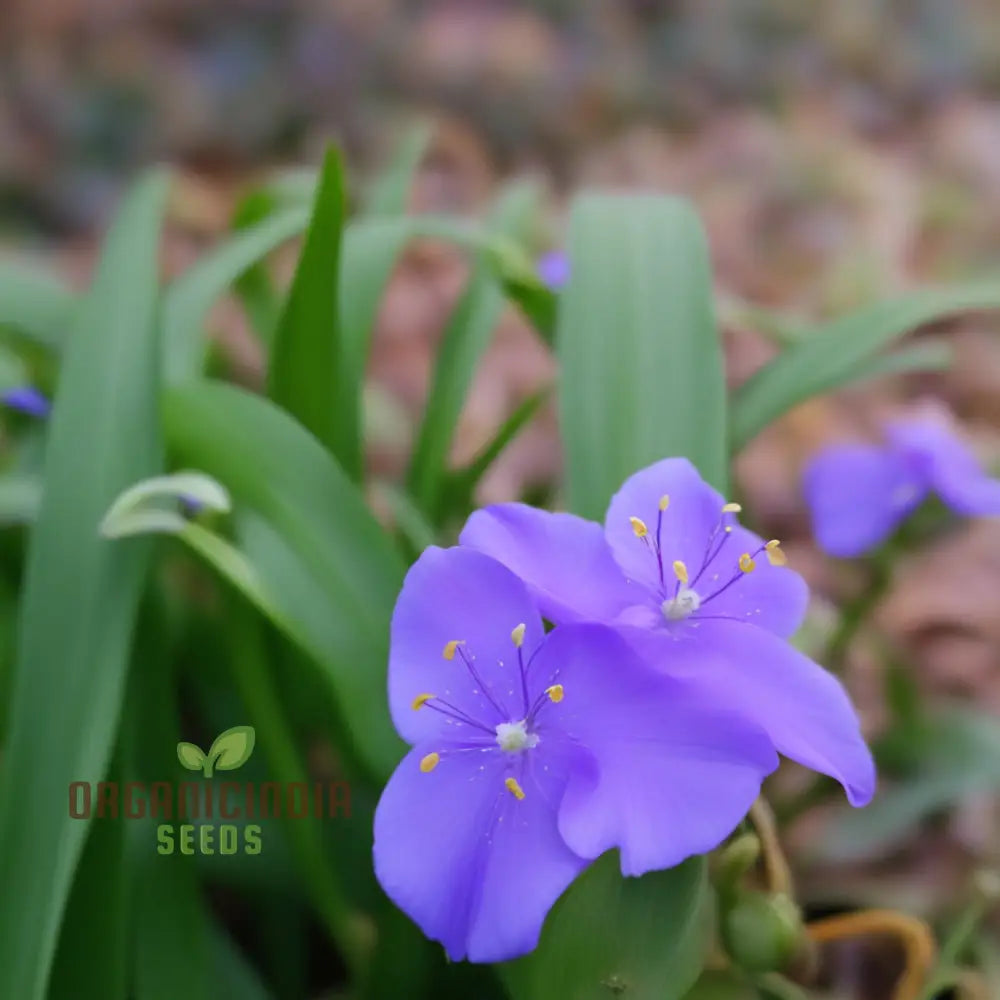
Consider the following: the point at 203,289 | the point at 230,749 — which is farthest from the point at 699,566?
the point at 203,289

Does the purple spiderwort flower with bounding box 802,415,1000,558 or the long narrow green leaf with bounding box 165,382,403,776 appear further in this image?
the purple spiderwort flower with bounding box 802,415,1000,558

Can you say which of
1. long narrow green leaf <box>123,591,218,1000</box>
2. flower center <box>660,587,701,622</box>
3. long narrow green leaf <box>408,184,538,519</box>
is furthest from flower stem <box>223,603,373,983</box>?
flower center <box>660,587,701,622</box>

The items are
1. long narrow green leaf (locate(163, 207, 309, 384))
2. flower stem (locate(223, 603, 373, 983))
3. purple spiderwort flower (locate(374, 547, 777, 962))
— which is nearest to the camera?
purple spiderwort flower (locate(374, 547, 777, 962))

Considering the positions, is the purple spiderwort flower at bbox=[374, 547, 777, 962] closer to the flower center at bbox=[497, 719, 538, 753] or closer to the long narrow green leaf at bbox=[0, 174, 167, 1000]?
the flower center at bbox=[497, 719, 538, 753]

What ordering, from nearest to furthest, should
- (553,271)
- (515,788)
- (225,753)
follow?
(515,788), (225,753), (553,271)

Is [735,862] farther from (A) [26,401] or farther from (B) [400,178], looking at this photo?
(B) [400,178]

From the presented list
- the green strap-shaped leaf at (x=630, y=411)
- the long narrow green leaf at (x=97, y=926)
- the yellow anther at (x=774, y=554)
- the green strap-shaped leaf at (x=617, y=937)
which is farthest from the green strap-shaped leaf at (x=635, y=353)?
the long narrow green leaf at (x=97, y=926)

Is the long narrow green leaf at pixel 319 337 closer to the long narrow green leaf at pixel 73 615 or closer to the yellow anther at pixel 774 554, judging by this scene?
the long narrow green leaf at pixel 73 615
